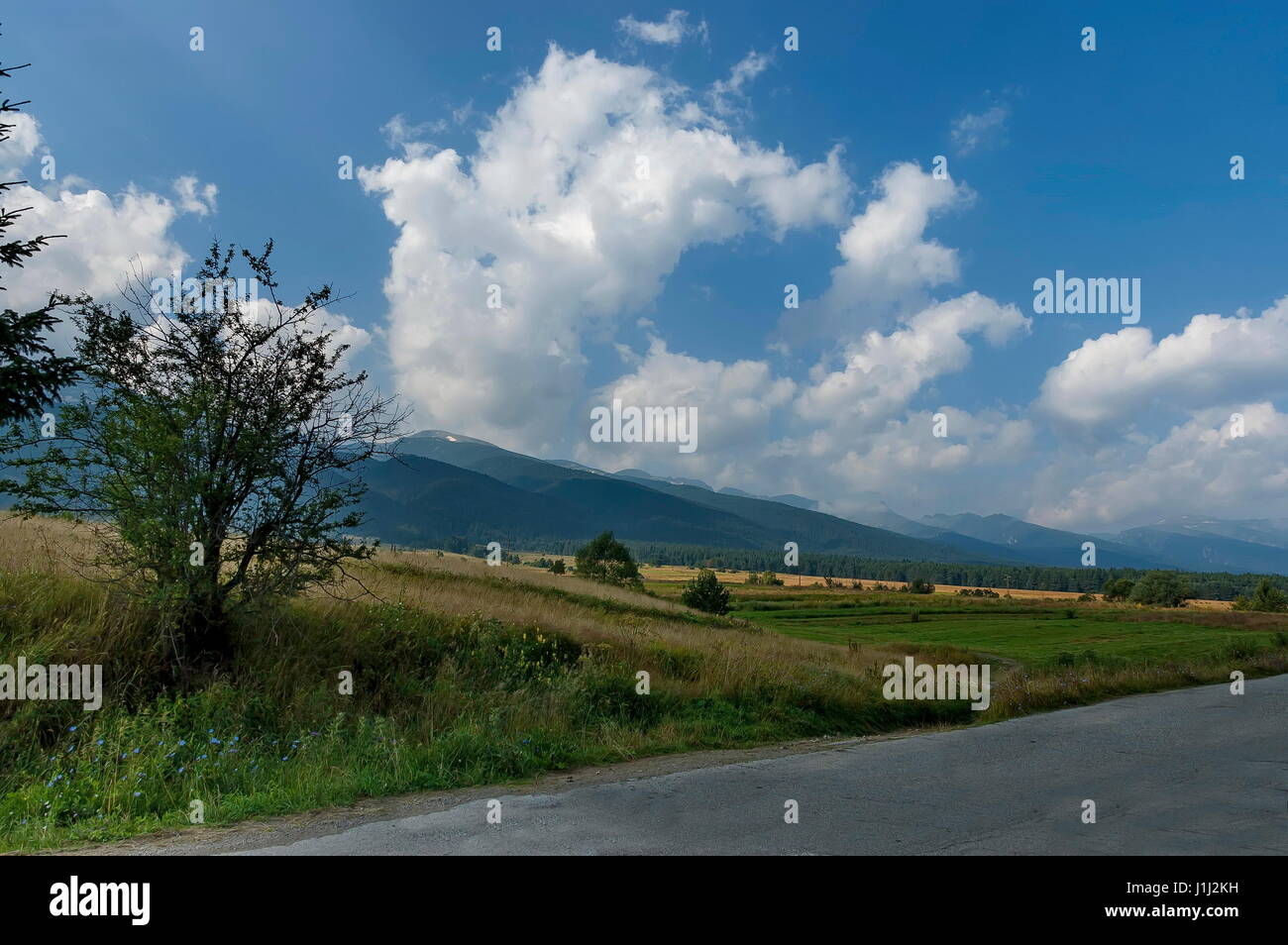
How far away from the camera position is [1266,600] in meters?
92.1

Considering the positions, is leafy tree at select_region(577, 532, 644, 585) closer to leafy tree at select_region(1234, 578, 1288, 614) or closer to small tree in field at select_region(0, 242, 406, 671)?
small tree in field at select_region(0, 242, 406, 671)

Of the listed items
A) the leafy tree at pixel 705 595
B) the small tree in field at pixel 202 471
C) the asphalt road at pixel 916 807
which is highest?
the small tree in field at pixel 202 471

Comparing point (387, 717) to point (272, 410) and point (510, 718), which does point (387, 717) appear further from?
point (272, 410)

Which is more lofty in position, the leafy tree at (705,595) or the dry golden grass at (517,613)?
the dry golden grass at (517,613)

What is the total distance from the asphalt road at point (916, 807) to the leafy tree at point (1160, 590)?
377 ft

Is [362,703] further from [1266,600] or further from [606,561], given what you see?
[1266,600]

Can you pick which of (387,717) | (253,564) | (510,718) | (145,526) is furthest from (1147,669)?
A: (145,526)

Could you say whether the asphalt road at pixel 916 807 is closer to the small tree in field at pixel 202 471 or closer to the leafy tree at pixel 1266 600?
the small tree in field at pixel 202 471

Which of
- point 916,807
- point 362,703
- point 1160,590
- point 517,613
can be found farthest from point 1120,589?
point 362,703

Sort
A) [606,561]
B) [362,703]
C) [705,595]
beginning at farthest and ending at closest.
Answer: [606,561] → [705,595] → [362,703]

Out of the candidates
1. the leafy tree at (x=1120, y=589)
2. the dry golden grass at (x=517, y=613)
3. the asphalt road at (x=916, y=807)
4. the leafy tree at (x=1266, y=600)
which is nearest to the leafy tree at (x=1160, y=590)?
the leafy tree at (x=1120, y=589)

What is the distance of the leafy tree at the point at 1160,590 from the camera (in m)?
105

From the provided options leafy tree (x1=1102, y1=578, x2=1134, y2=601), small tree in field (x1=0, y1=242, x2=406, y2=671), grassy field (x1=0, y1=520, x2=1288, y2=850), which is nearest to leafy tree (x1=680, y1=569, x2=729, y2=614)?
grassy field (x1=0, y1=520, x2=1288, y2=850)

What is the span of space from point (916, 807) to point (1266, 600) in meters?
113
